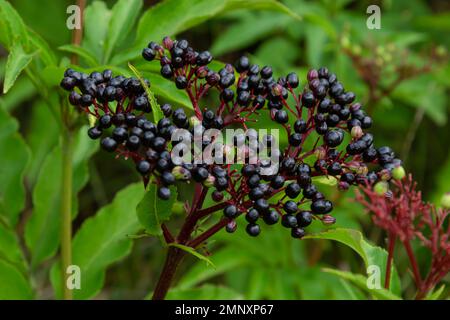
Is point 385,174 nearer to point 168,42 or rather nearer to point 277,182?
point 277,182

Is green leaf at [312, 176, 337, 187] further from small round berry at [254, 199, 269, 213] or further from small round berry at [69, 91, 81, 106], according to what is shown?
small round berry at [69, 91, 81, 106]

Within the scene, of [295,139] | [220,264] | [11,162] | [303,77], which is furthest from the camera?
[303,77]

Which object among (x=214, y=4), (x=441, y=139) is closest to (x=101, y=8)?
(x=214, y=4)

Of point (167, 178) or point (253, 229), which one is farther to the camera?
point (253, 229)

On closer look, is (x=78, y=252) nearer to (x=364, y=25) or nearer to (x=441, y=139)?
(x=364, y=25)

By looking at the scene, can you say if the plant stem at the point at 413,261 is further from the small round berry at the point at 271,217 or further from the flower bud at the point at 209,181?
the flower bud at the point at 209,181

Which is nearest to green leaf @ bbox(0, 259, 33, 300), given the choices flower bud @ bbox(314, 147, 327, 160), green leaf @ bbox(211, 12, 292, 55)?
flower bud @ bbox(314, 147, 327, 160)

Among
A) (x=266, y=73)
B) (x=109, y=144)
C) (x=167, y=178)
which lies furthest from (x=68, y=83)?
(x=266, y=73)
